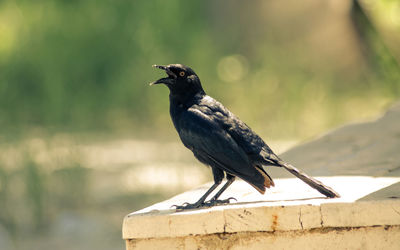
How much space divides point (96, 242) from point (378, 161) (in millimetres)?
2540

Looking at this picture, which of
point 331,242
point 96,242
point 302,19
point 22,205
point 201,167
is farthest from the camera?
point 302,19

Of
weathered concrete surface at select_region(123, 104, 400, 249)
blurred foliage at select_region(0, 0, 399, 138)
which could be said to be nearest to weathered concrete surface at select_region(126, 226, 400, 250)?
weathered concrete surface at select_region(123, 104, 400, 249)

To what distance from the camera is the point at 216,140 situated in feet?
10.6

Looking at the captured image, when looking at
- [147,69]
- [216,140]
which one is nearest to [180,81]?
[216,140]

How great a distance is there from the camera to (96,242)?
573cm

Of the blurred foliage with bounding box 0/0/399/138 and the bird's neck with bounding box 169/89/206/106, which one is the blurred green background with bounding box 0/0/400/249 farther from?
the bird's neck with bounding box 169/89/206/106

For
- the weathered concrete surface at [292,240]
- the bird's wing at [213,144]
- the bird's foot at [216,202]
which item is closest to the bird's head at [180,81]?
the bird's wing at [213,144]

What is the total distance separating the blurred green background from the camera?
6324mm

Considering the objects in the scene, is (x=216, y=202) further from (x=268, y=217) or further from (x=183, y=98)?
(x=183, y=98)

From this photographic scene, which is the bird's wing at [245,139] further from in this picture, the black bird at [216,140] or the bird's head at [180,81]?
the bird's head at [180,81]

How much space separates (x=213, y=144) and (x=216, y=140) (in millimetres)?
23

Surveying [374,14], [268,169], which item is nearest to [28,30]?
[374,14]

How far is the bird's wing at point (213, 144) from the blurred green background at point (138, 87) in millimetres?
2673

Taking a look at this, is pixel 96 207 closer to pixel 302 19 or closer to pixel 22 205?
pixel 22 205
